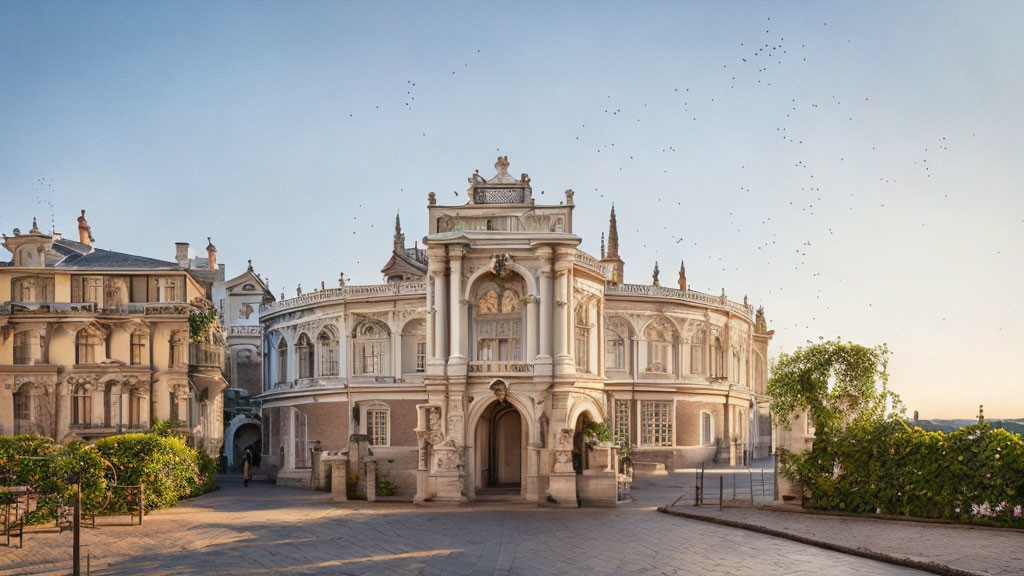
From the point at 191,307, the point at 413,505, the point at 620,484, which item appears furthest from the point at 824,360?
the point at 191,307

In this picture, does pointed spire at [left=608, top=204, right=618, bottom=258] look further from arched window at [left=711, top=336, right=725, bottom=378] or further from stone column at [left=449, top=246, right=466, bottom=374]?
stone column at [left=449, top=246, right=466, bottom=374]

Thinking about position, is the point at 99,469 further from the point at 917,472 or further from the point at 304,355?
the point at 917,472

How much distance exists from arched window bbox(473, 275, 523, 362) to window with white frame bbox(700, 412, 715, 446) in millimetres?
19875

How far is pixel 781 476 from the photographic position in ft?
103

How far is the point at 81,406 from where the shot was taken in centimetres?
4722

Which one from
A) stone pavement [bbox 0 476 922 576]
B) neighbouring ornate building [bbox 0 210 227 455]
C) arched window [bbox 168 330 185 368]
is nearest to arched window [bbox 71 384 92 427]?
neighbouring ornate building [bbox 0 210 227 455]

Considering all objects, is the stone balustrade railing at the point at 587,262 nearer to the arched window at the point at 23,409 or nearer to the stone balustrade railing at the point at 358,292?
the stone balustrade railing at the point at 358,292

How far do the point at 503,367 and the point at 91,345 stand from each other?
2251 cm

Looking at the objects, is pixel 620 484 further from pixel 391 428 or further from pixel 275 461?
pixel 275 461

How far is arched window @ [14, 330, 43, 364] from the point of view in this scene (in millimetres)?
47062

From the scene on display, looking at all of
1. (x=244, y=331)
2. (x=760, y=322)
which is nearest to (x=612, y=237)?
(x=760, y=322)

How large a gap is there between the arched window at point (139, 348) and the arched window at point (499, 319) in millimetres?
18961

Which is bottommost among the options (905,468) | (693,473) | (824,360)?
(693,473)

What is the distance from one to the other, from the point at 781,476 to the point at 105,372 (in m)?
32.0
